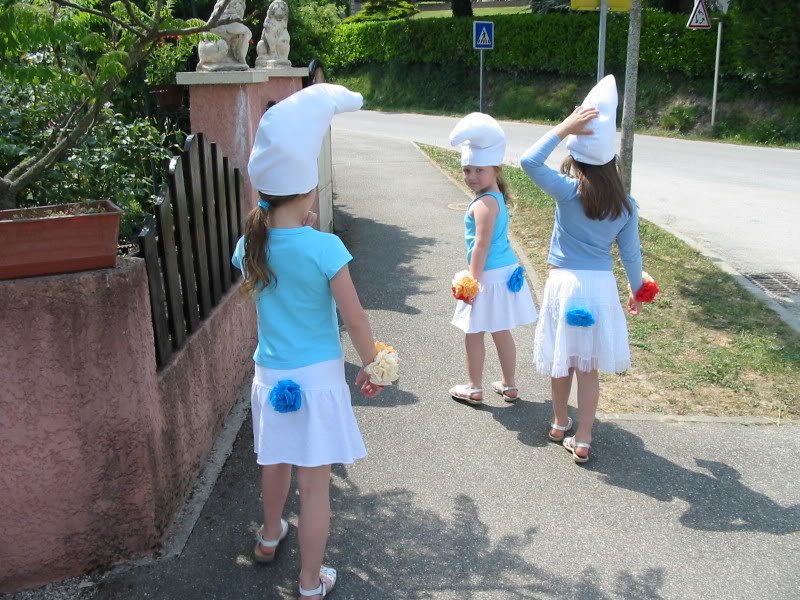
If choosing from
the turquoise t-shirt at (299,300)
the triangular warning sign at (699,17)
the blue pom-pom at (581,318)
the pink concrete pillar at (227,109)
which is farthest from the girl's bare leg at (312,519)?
the triangular warning sign at (699,17)

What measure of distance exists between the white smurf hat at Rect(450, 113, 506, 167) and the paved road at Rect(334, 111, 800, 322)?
11.3 ft

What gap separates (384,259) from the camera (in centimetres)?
816

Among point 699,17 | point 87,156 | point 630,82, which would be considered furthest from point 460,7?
point 87,156

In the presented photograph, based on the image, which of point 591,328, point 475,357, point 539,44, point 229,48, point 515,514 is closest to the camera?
point 515,514

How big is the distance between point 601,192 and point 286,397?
73.2 inches

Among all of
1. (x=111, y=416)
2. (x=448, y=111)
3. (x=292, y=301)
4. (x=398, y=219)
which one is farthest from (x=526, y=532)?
(x=448, y=111)

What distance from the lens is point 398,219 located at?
1020 cm

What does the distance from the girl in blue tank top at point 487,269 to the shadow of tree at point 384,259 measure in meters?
1.83

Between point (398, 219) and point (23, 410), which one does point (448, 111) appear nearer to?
point (398, 219)

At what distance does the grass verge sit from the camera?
4.76 m

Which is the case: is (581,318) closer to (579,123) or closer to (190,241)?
(579,123)

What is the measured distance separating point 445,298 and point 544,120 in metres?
19.6

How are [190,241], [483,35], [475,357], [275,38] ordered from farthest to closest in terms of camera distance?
[483,35] → [275,38] → [475,357] → [190,241]

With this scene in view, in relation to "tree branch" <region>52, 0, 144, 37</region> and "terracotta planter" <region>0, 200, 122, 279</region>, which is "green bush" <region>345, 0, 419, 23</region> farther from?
"terracotta planter" <region>0, 200, 122, 279</region>
